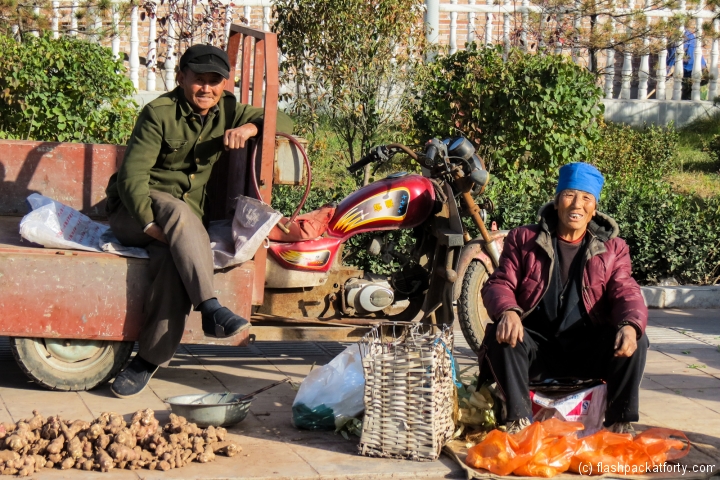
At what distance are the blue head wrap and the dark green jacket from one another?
155 centimetres

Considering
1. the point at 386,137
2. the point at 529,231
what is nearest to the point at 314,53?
the point at 386,137

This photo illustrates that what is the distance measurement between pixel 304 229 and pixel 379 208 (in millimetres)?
418

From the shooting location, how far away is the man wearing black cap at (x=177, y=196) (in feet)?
14.8

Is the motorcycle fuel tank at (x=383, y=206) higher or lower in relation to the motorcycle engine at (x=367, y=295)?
higher

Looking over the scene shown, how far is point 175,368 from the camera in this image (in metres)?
5.30

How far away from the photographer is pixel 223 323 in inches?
172

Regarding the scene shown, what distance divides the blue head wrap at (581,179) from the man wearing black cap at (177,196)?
1555 millimetres

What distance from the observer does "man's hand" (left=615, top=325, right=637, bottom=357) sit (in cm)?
393

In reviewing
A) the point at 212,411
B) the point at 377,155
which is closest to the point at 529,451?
the point at 212,411

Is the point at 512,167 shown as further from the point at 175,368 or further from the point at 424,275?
the point at 175,368

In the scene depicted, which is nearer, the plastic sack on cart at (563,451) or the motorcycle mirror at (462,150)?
the plastic sack on cart at (563,451)

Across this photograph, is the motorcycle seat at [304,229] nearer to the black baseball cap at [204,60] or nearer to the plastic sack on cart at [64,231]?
the plastic sack on cart at [64,231]

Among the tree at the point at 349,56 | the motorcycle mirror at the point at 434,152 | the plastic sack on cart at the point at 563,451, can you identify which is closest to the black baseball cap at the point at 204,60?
the motorcycle mirror at the point at 434,152

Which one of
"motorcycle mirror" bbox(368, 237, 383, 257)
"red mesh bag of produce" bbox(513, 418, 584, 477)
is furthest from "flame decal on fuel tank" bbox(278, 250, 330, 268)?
"red mesh bag of produce" bbox(513, 418, 584, 477)
